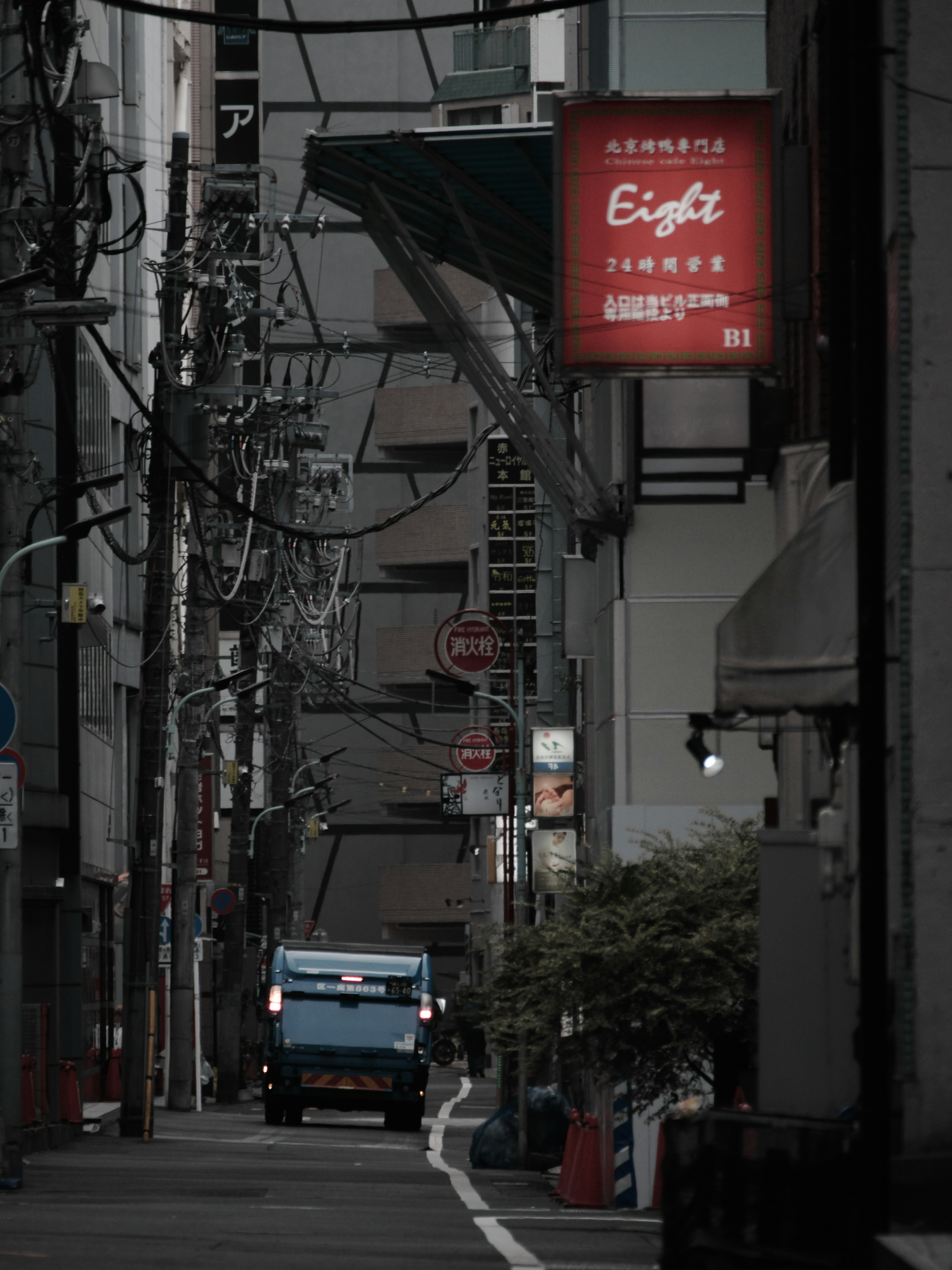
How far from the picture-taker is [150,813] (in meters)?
33.8

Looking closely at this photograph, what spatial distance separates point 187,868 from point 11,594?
60.0 ft

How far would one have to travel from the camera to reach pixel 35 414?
36531mm

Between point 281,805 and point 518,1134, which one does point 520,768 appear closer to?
point 281,805

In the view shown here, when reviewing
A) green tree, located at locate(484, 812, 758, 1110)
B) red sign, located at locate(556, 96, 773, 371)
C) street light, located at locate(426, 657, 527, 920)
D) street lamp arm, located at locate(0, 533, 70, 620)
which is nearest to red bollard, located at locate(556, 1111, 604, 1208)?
green tree, located at locate(484, 812, 758, 1110)

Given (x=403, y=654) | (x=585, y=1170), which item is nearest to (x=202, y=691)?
(x=585, y=1170)

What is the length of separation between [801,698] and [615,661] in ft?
50.2

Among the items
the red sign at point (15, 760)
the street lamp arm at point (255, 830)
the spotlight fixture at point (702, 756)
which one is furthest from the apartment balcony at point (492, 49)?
the spotlight fixture at point (702, 756)

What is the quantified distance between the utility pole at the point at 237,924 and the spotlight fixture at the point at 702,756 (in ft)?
109

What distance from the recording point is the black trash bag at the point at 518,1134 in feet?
89.4

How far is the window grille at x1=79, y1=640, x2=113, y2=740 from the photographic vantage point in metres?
47.3

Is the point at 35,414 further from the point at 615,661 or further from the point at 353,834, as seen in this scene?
the point at 353,834

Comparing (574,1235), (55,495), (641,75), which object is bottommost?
(574,1235)

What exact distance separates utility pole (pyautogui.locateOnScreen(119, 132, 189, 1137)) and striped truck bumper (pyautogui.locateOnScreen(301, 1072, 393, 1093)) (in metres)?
5.42

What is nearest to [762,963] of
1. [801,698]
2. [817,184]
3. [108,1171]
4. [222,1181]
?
[801,698]
